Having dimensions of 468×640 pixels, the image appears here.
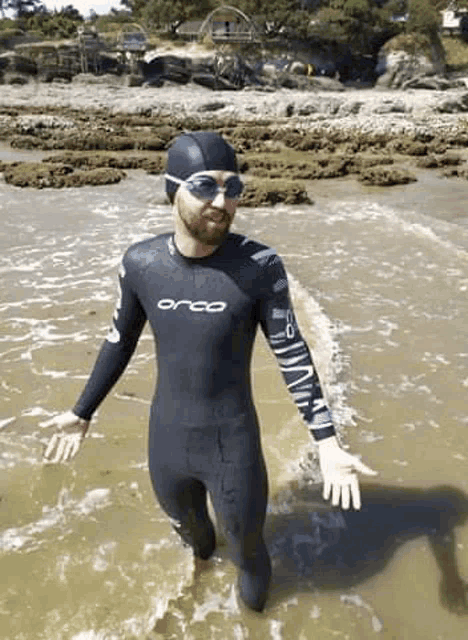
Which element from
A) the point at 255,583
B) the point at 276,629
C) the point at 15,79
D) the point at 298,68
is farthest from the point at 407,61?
the point at 255,583

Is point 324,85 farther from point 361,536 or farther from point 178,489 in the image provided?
point 178,489

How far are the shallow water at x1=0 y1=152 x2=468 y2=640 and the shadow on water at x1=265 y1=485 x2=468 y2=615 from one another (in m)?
0.01

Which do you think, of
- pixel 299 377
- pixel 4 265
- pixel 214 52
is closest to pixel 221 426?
pixel 299 377

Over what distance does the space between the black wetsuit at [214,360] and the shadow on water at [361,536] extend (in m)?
1.01

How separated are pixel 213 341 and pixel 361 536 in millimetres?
2135

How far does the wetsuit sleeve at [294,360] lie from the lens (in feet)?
8.04

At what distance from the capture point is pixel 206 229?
7.57 ft

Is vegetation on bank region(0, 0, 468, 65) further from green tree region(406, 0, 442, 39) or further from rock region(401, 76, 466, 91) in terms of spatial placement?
rock region(401, 76, 466, 91)

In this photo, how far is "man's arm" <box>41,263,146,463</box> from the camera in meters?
2.64

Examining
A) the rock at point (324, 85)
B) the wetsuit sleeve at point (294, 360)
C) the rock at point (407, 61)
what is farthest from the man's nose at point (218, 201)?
the rock at point (407, 61)

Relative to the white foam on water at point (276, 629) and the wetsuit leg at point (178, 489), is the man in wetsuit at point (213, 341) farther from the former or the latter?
the white foam on water at point (276, 629)

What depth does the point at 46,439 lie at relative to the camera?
504 centimetres

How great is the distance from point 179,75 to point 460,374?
52.4 meters

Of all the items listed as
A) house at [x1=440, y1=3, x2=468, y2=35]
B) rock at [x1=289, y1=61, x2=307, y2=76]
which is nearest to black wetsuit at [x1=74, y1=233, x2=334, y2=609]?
rock at [x1=289, y1=61, x2=307, y2=76]
